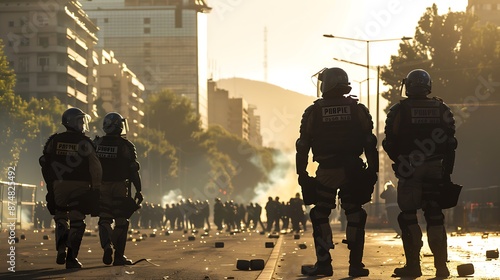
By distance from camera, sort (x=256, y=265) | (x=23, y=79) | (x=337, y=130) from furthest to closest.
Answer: (x=23, y=79)
(x=256, y=265)
(x=337, y=130)

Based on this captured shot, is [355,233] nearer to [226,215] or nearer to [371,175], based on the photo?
[371,175]

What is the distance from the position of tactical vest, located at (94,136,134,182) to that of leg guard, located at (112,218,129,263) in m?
0.57

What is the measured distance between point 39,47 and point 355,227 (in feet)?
379

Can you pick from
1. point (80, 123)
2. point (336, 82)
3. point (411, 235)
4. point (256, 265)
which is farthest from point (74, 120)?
point (411, 235)

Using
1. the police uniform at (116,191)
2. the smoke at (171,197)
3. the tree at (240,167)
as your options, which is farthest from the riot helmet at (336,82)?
the tree at (240,167)

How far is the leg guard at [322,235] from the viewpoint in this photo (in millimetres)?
12211

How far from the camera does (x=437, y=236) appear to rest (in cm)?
1208

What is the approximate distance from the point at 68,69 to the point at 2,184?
252 ft

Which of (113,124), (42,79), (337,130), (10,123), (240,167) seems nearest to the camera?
(337,130)

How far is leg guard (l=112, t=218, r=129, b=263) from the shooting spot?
15.8 metres

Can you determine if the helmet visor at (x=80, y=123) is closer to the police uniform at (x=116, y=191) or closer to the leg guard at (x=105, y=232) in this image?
the police uniform at (x=116, y=191)

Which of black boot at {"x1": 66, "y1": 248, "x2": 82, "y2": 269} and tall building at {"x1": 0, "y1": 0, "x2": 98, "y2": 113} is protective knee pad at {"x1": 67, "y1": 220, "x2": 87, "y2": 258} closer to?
black boot at {"x1": 66, "y1": 248, "x2": 82, "y2": 269}

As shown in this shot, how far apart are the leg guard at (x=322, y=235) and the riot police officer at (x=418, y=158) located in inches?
27.6

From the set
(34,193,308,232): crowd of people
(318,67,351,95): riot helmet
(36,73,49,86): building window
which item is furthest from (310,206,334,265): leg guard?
(36,73,49,86): building window
